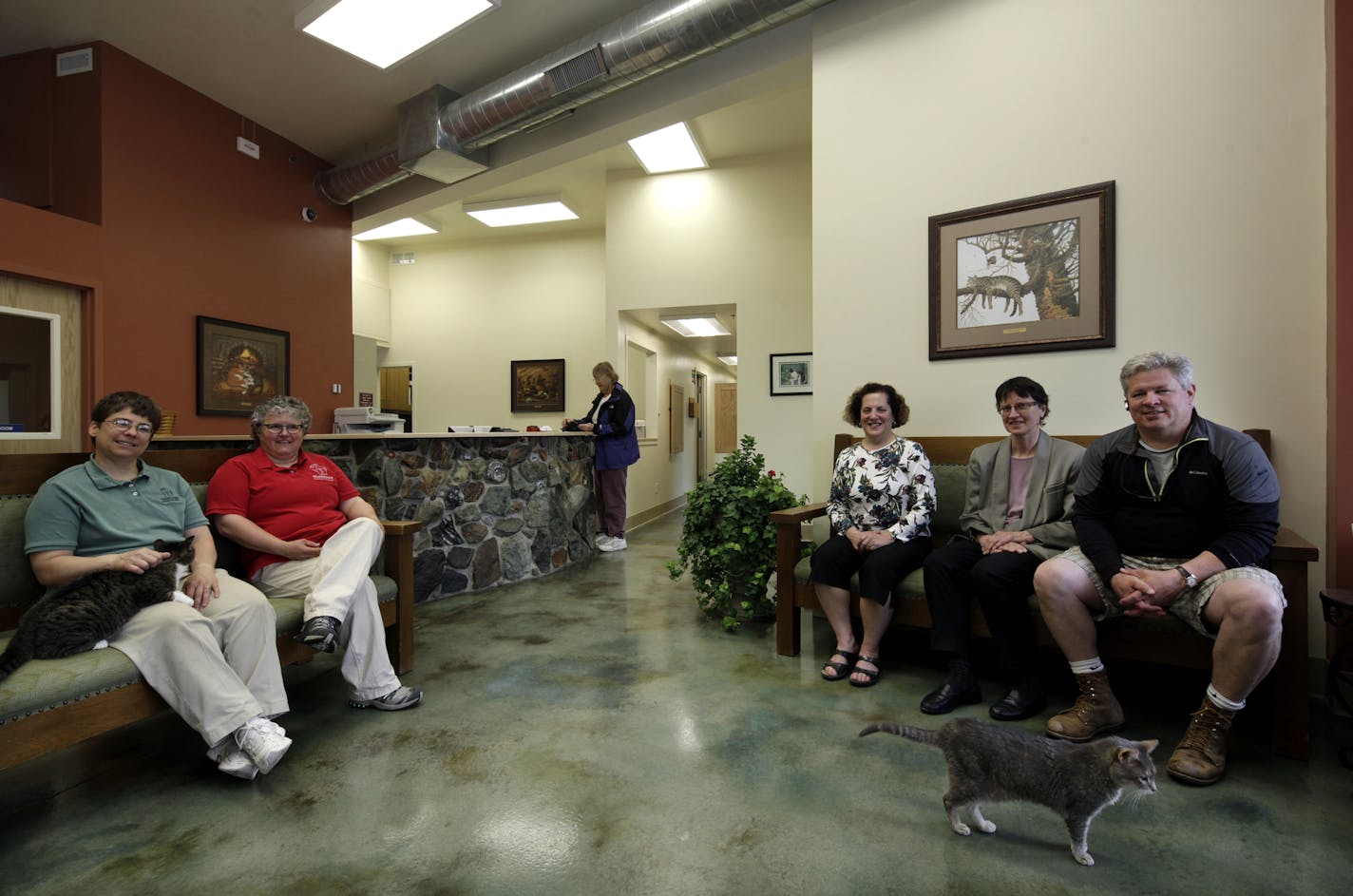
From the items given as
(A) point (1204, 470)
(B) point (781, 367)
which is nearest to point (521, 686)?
(A) point (1204, 470)

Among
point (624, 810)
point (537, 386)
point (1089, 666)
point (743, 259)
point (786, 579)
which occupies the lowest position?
point (624, 810)

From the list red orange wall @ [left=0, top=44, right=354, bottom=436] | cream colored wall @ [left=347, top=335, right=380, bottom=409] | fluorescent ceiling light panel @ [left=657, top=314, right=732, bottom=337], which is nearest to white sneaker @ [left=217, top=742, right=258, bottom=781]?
red orange wall @ [left=0, top=44, right=354, bottom=436]

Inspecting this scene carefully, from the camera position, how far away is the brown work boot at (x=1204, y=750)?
70.8 inches

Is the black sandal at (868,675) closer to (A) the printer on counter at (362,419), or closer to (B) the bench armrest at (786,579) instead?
(B) the bench armrest at (786,579)

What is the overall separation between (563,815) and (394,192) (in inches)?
243

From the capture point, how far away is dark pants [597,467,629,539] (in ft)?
18.0

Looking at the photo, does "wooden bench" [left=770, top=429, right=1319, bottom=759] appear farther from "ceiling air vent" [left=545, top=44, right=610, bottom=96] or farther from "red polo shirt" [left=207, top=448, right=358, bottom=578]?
"ceiling air vent" [left=545, top=44, right=610, bottom=96]

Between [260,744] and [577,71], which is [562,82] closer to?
[577,71]

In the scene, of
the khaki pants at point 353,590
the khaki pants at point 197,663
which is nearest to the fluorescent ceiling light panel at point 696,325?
the khaki pants at point 353,590

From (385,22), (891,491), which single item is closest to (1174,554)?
(891,491)

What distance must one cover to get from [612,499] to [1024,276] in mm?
3586

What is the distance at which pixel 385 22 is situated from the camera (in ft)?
12.3

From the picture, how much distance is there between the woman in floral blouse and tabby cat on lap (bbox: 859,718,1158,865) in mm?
932

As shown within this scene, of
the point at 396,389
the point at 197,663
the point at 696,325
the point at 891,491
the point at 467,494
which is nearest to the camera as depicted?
the point at 197,663
